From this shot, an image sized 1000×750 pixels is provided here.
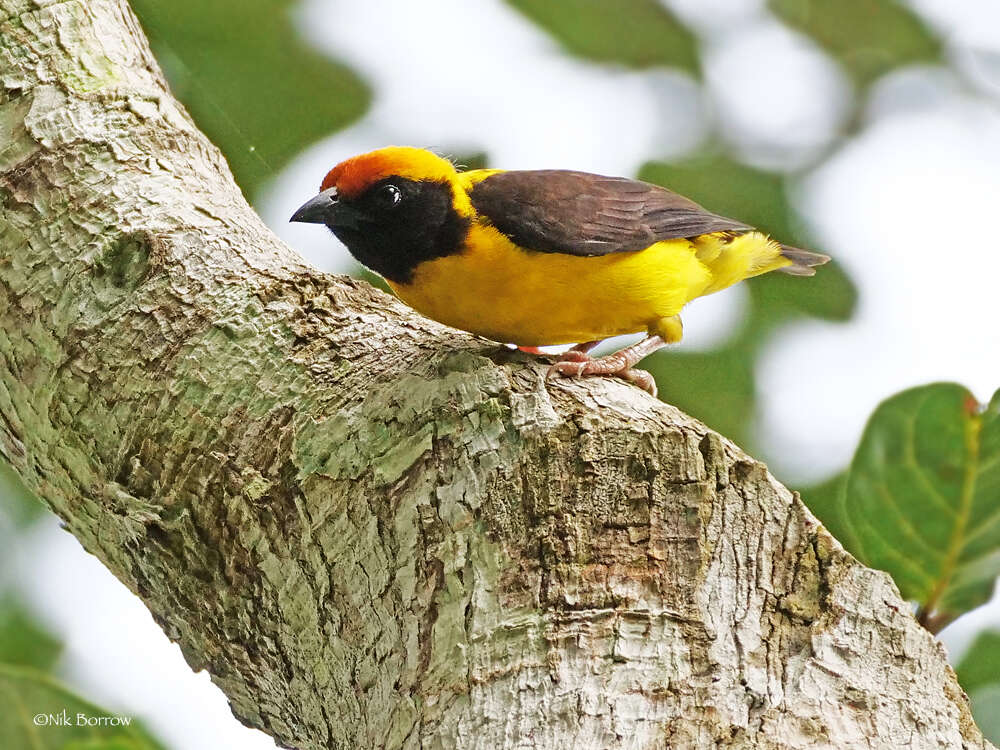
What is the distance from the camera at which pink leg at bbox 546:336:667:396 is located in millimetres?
2336

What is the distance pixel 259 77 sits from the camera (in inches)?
124

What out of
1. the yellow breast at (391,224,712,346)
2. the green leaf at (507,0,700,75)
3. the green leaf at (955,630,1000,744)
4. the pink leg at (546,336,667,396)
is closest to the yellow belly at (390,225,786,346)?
the yellow breast at (391,224,712,346)

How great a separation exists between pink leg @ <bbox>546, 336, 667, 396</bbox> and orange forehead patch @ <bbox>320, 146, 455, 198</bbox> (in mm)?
749

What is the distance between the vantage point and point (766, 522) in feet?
6.56

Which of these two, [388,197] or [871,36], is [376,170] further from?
[871,36]

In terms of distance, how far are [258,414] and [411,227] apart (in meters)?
0.89

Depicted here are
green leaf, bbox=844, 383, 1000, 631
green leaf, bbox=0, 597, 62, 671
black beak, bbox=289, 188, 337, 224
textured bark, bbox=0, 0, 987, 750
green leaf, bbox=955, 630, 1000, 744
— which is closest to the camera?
textured bark, bbox=0, 0, 987, 750

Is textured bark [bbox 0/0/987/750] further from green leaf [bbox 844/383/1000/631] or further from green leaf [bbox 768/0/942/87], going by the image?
green leaf [bbox 768/0/942/87]

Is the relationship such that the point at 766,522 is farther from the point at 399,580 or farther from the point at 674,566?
the point at 399,580

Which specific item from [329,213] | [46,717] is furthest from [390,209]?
[46,717]

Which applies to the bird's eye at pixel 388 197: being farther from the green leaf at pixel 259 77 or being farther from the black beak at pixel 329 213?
the green leaf at pixel 259 77

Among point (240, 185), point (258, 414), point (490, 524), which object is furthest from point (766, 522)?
point (240, 185)

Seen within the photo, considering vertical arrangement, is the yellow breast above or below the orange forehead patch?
below

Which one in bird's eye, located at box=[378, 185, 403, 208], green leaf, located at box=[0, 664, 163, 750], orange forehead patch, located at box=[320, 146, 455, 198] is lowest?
green leaf, located at box=[0, 664, 163, 750]
